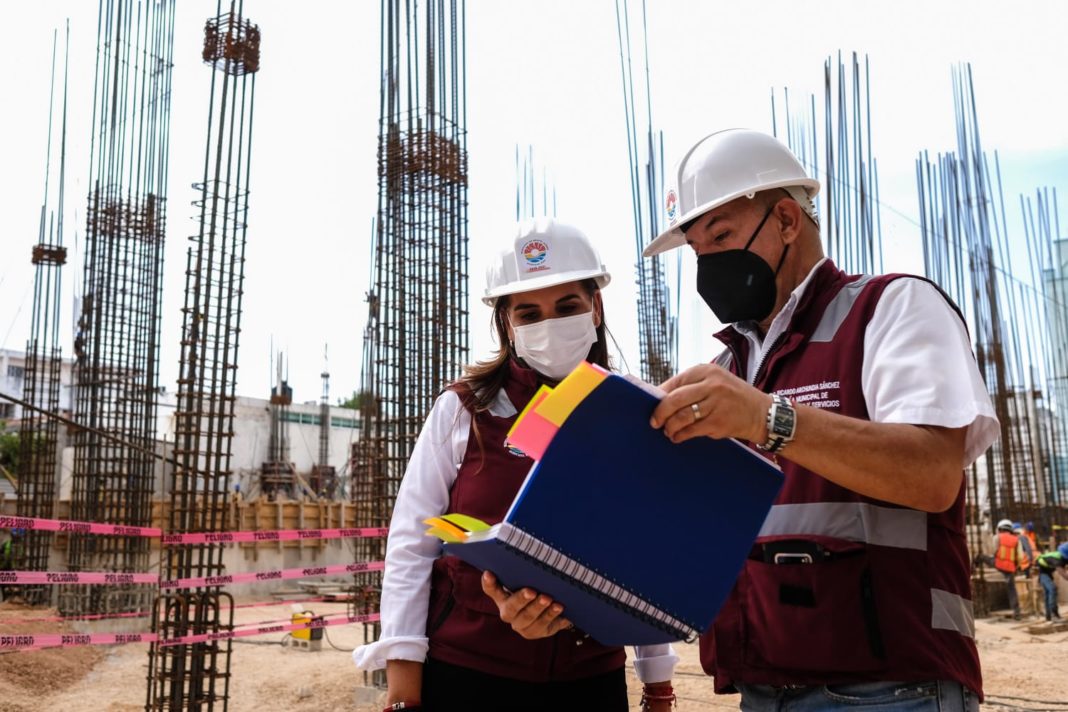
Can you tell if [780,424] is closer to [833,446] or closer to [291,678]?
[833,446]

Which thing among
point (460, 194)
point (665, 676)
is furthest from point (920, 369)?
point (460, 194)

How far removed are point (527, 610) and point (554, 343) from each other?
765 millimetres

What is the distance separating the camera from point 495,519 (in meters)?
1.90

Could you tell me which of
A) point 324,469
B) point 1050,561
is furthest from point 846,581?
point 324,469

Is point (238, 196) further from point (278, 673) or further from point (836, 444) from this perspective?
point (836, 444)

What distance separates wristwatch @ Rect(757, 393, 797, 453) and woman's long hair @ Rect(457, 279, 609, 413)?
0.95 metres

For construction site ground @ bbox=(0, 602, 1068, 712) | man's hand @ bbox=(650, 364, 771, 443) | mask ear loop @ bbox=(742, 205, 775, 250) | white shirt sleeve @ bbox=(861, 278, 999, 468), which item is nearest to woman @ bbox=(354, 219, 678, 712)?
mask ear loop @ bbox=(742, 205, 775, 250)

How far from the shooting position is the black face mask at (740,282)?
156cm

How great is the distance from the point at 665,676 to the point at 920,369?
1.16 meters

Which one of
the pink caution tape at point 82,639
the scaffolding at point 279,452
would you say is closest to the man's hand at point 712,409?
the pink caution tape at point 82,639

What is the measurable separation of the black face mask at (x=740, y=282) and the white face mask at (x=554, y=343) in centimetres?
52

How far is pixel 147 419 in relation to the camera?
1280cm

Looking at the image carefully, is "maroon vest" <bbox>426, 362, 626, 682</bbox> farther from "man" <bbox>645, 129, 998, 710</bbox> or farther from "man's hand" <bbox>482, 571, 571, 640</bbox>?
"man" <bbox>645, 129, 998, 710</bbox>

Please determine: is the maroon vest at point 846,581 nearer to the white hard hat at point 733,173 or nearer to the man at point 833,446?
the man at point 833,446
